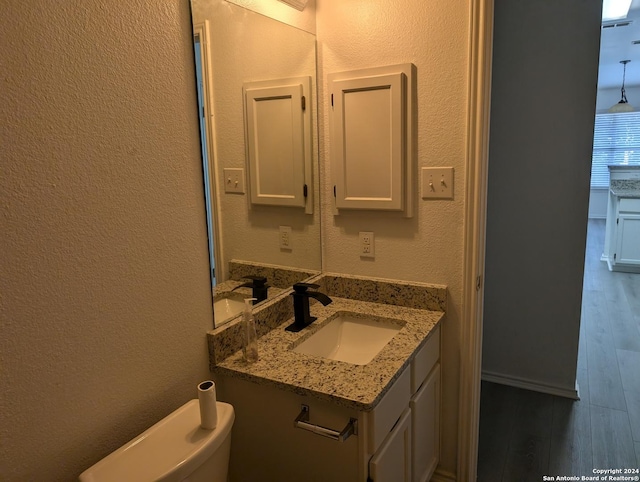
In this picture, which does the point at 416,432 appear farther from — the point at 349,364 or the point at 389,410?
the point at 349,364

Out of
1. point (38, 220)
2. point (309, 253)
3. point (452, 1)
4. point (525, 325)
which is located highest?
point (452, 1)

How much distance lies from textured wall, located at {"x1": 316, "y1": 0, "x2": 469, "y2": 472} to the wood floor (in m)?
0.45

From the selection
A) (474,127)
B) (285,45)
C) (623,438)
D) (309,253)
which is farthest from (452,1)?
(623,438)

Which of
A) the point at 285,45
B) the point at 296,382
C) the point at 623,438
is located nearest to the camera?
the point at 296,382

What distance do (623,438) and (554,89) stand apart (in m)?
1.83

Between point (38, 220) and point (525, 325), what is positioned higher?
point (38, 220)

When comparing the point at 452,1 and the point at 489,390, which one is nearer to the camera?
the point at 452,1

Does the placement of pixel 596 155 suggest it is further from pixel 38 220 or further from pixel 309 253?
pixel 38 220

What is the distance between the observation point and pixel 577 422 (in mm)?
2414

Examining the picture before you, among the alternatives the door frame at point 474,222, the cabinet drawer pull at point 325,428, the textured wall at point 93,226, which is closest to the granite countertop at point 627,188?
the door frame at point 474,222

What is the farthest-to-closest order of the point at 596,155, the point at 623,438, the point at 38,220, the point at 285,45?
the point at 596,155 → the point at 623,438 → the point at 285,45 → the point at 38,220

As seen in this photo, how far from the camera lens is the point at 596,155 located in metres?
8.02

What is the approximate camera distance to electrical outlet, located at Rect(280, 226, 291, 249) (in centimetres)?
186

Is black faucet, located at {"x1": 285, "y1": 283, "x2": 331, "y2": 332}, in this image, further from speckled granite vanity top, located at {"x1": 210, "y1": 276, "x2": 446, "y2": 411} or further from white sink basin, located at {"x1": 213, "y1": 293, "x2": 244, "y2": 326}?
white sink basin, located at {"x1": 213, "y1": 293, "x2": 244, "y2": 326}
